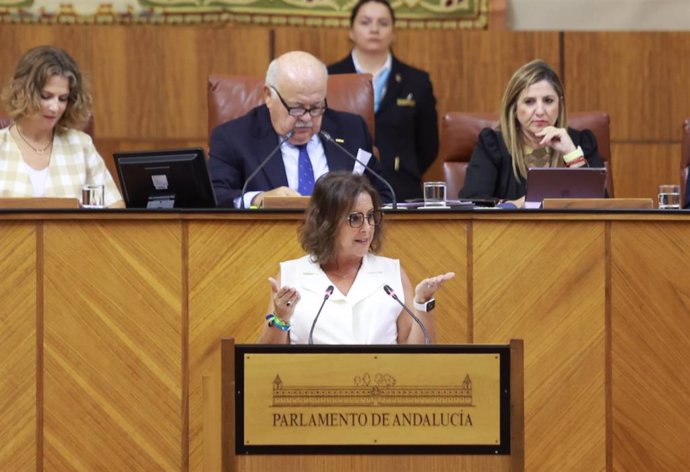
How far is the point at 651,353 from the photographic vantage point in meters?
3.71

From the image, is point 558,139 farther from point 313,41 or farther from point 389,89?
point 313,41

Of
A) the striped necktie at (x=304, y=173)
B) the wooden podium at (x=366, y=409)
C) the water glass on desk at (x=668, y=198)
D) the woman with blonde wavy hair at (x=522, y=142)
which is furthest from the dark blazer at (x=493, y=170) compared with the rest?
the wooden podium at (x=366, y=409)

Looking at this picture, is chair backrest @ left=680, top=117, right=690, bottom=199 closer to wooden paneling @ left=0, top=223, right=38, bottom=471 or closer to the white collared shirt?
the white collared shirt

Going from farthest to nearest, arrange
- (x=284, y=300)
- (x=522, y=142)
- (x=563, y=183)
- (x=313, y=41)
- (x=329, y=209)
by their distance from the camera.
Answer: (x=313, y=41) → (x=522, y=142) → (x=563, y=183) → (x=329, y=209) → (x=284, y=300)

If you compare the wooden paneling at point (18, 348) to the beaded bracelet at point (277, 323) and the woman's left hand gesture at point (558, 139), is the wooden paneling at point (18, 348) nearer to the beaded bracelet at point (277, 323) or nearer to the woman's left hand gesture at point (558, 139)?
the beaded bracelet at point (277, 323)

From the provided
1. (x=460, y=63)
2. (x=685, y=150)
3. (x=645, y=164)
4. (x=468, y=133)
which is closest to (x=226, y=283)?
(x=468, y=133)

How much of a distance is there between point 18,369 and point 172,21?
9.08 ft

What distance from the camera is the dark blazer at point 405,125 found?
567 cm

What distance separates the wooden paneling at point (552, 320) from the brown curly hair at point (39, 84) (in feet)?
5.00

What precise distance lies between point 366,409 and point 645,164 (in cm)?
376

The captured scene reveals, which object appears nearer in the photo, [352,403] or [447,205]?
[352,403]

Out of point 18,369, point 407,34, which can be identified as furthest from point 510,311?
point 407,34

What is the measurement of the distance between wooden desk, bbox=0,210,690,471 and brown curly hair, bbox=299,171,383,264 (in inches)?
14.6

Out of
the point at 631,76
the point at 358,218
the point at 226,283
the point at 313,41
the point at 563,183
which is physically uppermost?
the point at 313,41
